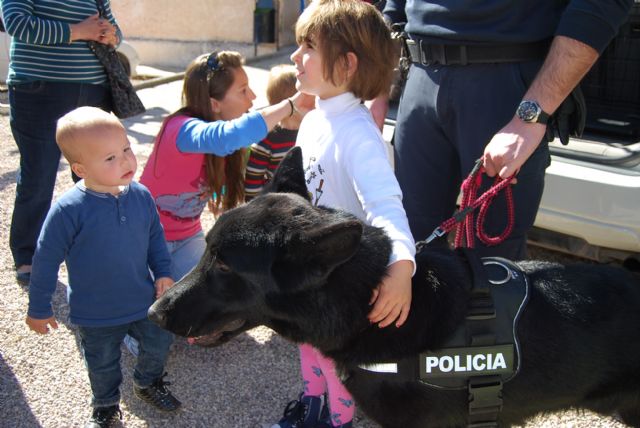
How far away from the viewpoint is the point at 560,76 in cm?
219

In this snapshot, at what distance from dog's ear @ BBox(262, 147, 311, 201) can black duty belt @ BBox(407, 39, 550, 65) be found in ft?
2.48

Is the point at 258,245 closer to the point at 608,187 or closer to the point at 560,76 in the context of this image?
the point at 560,76

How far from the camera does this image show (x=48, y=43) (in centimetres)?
354

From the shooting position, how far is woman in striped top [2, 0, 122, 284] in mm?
3525

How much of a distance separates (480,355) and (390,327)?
12.9 inches

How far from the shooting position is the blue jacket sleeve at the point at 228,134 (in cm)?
299

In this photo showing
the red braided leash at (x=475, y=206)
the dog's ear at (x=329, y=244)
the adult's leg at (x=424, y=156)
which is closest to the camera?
the dog's ear at (x=329, y=244)

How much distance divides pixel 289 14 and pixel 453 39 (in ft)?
37.4

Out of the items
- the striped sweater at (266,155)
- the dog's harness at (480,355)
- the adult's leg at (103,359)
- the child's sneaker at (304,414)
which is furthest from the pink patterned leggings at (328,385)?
the striped sweater at (266,155)

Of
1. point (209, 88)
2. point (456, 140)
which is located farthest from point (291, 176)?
A: point (209, 88)

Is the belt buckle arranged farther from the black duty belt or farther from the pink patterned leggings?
the pink patterned leggings

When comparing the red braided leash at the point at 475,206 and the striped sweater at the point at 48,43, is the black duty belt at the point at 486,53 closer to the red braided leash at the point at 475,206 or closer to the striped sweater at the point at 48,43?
the red braided leash at the point at 475,206

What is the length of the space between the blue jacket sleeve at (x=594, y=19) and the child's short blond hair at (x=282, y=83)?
247 centimetres

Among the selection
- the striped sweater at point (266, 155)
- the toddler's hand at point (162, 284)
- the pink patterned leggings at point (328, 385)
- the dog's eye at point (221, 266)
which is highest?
the dog's eye at point (221, 266)
